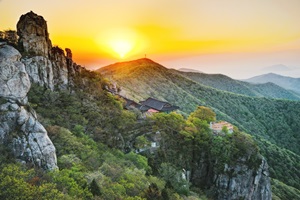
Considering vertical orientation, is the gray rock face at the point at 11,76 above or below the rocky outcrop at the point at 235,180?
above

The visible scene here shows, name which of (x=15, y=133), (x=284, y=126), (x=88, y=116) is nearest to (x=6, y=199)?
(x=15, y=133)

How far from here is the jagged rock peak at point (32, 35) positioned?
36125 millimetres

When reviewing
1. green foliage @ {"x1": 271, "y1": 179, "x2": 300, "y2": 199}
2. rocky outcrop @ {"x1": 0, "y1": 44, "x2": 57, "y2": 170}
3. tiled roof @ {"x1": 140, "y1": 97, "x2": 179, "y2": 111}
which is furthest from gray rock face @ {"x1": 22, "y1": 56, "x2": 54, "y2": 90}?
green foliage @ {"x1": 271, "y1": 179, "x2": 300, "y2": 199}

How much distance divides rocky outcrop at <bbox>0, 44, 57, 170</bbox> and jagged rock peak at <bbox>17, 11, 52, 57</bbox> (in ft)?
40.5

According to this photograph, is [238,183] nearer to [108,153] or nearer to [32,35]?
[108,153]

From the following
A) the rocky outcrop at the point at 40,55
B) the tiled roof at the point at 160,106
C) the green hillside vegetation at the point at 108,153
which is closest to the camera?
the green hillside vegetation at the point at 108,153

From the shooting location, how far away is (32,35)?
36.5 meters

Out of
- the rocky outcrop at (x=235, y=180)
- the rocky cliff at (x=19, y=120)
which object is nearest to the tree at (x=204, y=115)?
the rocky outcrop at (x=235, y=180)

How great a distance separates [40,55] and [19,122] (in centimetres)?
1707

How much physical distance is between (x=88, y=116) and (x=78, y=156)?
35.8ft

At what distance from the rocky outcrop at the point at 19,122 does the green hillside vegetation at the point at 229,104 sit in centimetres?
6899

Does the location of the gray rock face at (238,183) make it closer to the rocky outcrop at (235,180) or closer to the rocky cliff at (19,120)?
the rocky outcrop at (235,180)

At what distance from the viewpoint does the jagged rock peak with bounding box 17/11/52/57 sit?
36.1 m

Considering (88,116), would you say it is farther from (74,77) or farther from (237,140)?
(237,140)
